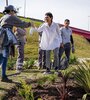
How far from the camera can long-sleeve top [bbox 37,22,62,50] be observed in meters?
12.5

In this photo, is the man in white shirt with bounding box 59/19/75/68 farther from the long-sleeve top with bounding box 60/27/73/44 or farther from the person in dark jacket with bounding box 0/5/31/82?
the person in dark jacket with bounding box 0/5/31/82

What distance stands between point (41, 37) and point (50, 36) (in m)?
0.68

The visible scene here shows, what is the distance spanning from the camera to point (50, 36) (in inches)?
498

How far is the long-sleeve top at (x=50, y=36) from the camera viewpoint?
12.5m

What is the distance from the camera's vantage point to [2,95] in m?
8.63

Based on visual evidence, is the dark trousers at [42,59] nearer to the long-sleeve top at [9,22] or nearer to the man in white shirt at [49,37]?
the man in white shirt at [49,37]

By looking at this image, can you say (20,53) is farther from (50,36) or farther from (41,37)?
(50,36)

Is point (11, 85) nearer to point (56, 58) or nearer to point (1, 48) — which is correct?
point (1, 48)

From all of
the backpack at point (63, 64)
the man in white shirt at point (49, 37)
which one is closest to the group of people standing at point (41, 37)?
the man in white shirt at point (49, 37)

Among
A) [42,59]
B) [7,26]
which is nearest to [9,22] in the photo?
[7,26]

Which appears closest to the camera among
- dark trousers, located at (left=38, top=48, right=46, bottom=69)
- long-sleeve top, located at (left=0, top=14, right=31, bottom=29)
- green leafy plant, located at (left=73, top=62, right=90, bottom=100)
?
green leafy plant, located at (left=73, top=62, right=90, bottom=100)

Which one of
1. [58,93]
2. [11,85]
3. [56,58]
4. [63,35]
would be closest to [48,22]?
[56,58]

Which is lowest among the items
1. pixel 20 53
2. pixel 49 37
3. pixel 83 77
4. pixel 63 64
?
pixel 83 77

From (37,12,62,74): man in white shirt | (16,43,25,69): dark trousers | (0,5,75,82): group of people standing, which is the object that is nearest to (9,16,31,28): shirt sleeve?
(0,5,75,82): group of people standing
